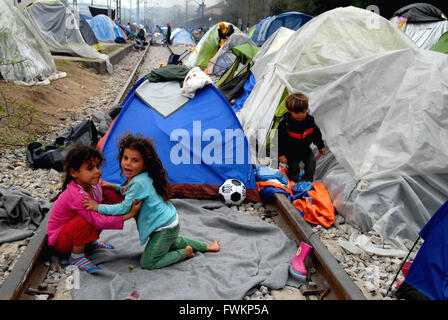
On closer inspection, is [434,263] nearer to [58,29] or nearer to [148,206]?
[148,206]

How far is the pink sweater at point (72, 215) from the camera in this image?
116 inches

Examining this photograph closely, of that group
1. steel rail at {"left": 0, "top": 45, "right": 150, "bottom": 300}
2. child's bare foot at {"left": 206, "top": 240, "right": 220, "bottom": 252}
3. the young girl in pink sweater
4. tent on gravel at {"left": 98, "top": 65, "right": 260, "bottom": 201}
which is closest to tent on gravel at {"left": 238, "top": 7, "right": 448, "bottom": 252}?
tent on gravel at {"left": 98, "top": 65, "right": 260, "bottom": 201}

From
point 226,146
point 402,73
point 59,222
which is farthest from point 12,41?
point 402,73

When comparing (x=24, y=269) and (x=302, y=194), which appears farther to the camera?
(x=302, y=194)

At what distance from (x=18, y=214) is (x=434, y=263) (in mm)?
3873

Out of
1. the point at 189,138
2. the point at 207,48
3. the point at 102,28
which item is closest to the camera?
the point at 189,138

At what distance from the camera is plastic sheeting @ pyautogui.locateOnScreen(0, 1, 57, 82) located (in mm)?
8906

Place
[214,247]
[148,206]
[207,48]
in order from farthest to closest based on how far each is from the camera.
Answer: [207,48] < [214,247] < [148,206]

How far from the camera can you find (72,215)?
310 cm

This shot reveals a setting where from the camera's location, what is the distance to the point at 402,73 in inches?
191

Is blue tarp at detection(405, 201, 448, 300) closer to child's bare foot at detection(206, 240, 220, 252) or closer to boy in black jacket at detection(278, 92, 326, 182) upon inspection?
child's bare foot at detection(206, 240, 220, 252)

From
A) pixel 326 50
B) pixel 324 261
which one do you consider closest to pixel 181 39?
pixel 326 50

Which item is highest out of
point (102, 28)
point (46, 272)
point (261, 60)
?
point (261, 60)
